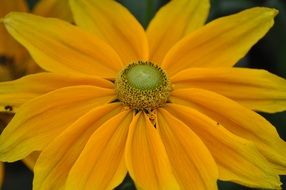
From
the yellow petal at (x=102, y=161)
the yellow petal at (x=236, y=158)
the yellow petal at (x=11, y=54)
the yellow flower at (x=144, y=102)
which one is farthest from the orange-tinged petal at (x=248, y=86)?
the yellow petal at (x=11, y=54)

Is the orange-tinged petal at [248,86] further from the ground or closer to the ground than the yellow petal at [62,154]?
further from the ground

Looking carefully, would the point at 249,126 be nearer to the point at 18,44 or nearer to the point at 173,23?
the point at 173,23

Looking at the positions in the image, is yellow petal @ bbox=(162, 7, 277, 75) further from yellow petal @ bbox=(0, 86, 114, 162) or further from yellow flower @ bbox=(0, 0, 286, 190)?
yellow petal @ bbox=(0, 86, 114, 162)

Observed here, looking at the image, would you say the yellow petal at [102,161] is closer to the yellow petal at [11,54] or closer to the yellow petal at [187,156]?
the yellow petal at [187,156]

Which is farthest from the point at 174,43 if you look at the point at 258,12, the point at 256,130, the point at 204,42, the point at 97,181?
the point at 97,181

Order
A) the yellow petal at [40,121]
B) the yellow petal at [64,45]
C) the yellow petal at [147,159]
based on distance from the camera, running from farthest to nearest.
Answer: the yellow petal at [64,45]
the yellow petal at [40,121]
the yellow petal at [147,159]

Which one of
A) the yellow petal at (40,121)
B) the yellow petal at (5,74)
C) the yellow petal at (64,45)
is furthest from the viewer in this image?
the yellow petal at (5,74)
